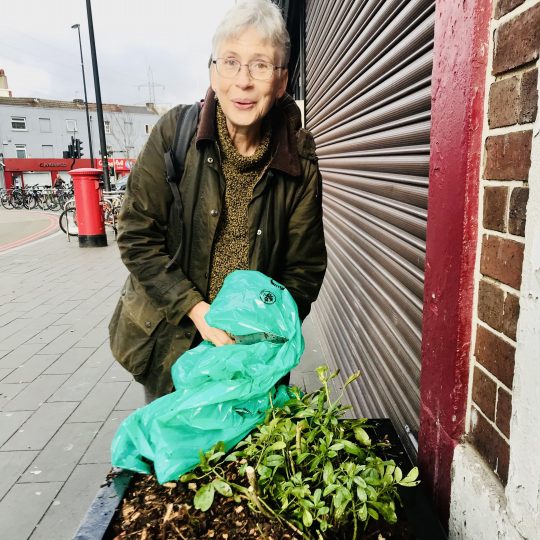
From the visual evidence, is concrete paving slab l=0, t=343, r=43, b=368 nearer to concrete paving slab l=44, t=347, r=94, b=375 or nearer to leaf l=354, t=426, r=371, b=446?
concrete paving slab l=44, t=347, r=94, b=375

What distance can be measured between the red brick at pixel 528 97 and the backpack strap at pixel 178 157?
120cm

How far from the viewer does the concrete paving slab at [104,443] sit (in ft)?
10.1

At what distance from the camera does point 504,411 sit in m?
1.22

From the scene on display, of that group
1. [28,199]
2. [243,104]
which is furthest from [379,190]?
[28,199]

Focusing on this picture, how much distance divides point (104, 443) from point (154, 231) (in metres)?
1.87

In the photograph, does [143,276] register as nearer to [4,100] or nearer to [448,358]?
[448,358]

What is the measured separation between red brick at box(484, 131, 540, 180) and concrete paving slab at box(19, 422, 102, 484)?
2763mm

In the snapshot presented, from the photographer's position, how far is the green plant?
1.26m

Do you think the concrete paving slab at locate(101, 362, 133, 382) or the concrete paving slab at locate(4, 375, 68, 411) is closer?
the concrete paving slab at locate(4, 375, 68, 411)

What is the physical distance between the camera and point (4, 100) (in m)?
50.2

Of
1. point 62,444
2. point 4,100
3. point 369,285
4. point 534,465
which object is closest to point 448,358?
point 534,465

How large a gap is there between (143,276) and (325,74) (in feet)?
10.9

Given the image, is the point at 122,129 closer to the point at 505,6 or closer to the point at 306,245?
the point at 306,245

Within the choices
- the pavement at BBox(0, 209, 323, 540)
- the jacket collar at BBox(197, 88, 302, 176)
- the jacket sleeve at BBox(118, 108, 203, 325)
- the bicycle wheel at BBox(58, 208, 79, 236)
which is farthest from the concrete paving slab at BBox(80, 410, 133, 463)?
the bicycle wheel at BBox(58, 208, 79, 236)
